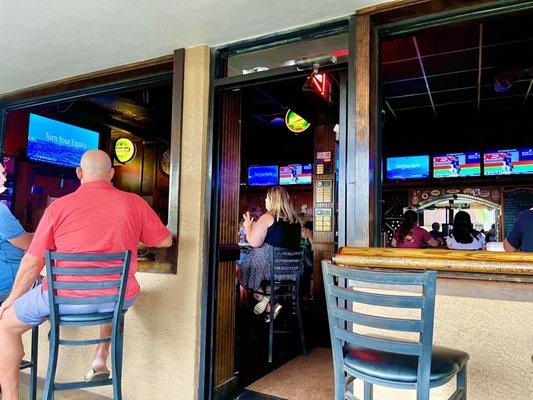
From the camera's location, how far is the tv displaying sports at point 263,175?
8.80 m

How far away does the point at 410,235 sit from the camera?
5.76 meters

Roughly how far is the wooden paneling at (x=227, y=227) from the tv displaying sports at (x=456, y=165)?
4.78 meters

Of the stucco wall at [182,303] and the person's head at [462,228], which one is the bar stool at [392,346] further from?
the person's head at [462,228]

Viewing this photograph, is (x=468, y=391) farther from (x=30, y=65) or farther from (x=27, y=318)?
(x=30, y=65)

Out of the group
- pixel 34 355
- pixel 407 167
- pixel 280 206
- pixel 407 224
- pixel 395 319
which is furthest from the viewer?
pixel 407 167

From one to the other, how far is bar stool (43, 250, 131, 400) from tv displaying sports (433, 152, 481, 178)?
6.04 m

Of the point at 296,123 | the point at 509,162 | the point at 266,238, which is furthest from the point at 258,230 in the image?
the point at 509,162

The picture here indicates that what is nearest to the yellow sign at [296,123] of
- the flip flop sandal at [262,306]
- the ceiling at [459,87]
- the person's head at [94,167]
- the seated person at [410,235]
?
the ceiling at [459,87]

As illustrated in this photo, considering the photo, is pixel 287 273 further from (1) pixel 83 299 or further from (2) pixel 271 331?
(1) pixel 83 299

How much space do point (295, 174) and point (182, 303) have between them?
5884mm

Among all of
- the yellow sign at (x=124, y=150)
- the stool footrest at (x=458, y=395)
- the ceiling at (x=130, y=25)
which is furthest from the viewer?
the yellow sign at (x=124, y=150)

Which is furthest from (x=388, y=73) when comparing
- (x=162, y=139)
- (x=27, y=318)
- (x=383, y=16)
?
(x=162, y=139)

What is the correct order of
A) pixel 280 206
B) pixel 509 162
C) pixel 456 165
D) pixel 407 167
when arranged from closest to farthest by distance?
pixel 280 206 → pixel 509 162 → pixel 456 165 → pixel 407 167

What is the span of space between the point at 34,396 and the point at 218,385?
122 cm
